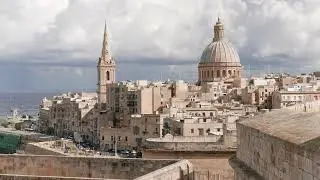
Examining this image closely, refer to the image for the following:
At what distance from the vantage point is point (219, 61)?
94.6m

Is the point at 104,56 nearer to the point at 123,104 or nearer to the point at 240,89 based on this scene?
the point at 123,104

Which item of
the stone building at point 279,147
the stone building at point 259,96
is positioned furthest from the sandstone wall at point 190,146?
the stone building at point 259,96

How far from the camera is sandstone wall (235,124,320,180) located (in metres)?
5.99

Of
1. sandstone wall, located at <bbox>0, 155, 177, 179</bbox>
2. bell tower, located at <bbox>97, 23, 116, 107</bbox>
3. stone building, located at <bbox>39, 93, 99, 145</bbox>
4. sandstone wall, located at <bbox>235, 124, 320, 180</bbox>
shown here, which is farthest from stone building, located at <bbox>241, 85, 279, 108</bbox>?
sandstone wall, located at <bbox>235, 124, 320, 180</bbox>

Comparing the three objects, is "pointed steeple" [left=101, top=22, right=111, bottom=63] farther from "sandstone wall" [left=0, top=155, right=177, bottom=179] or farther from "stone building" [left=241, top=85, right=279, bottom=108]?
"sandstone wall" [left=0, top=155, right=177, bottom=179]

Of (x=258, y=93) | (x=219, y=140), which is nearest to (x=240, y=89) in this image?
(x=258, y=93)

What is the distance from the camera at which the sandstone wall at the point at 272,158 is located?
19.6 feet

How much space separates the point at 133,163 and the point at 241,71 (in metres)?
90.6

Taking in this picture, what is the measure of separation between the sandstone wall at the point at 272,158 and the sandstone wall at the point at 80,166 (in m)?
1.50

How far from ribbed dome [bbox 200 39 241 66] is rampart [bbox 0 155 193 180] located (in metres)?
84.4

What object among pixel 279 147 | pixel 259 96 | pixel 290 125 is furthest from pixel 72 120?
pixel 279 147

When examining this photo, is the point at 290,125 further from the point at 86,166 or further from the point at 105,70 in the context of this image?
the point at 105,70

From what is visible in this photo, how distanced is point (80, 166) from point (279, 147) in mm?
4575

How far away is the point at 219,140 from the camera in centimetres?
1552
